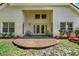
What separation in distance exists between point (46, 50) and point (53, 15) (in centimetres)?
211

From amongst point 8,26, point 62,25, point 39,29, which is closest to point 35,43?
point 39,29

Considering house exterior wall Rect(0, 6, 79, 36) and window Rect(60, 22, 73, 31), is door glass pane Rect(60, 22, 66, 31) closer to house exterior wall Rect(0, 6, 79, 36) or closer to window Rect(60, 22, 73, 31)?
window Rect(60, 22, 73, 31)

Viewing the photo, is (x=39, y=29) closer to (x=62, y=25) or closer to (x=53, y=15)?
(x=53, y=15)

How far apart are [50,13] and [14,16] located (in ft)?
6.12

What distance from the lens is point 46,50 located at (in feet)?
42.1

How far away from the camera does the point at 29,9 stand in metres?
13.6

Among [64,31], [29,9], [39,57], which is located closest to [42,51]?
[39,57]

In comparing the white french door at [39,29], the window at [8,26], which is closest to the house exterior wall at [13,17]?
the window at [8,26]

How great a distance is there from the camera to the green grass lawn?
12.7 m

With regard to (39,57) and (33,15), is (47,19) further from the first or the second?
(39,57)

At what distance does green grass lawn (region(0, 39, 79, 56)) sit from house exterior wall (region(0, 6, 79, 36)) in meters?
0.69

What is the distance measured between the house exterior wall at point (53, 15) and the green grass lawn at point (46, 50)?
0.69 m

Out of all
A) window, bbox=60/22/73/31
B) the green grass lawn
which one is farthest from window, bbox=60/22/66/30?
the green grass lawn

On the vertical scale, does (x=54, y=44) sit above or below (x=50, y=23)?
below
